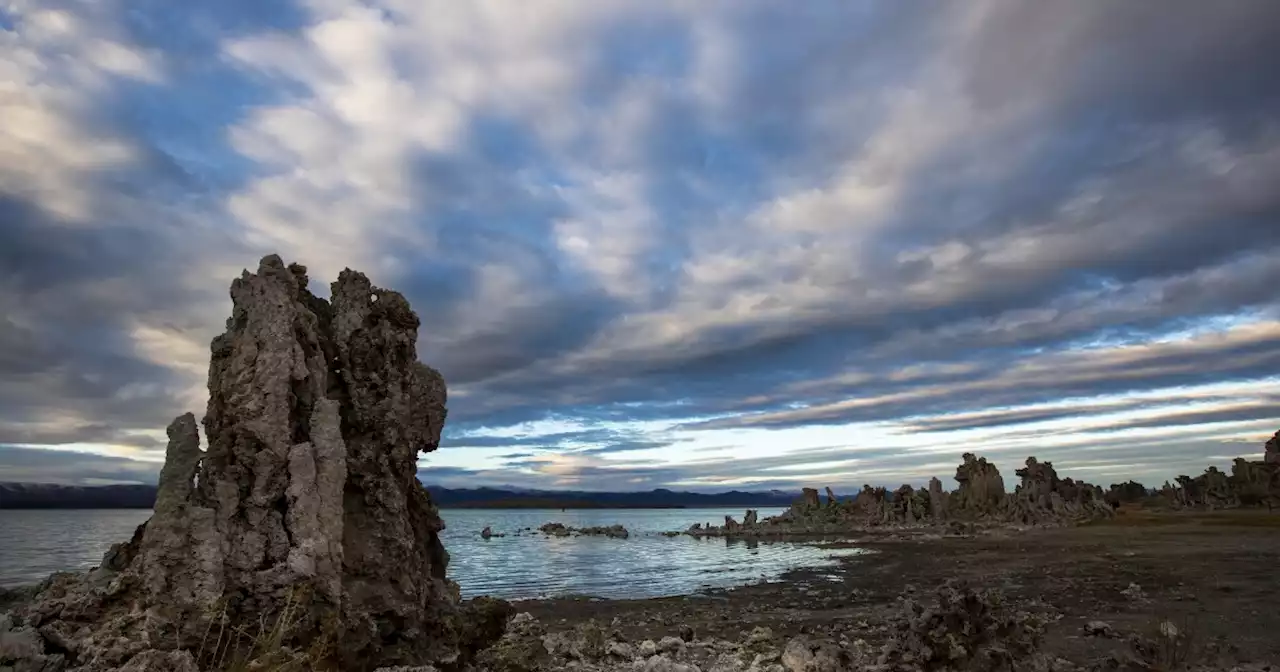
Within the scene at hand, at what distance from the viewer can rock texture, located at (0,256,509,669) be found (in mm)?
8617

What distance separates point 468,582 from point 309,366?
30.6 meters

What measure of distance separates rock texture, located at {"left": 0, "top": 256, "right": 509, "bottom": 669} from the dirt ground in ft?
32.0

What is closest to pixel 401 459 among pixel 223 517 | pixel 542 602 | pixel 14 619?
pixel 223 517

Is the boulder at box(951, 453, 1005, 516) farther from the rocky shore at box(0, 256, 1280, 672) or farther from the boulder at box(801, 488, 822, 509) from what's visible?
the rocky shore at box(0, 256, 1280, 672)

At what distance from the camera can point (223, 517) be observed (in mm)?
9500

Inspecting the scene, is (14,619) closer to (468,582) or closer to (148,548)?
(148,548)

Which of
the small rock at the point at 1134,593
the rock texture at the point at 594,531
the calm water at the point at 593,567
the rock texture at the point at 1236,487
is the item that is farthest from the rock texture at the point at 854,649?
the rock texture at the point at 1236,487

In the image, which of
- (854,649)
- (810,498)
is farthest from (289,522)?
(810,498)

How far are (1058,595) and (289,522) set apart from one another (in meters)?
22.6

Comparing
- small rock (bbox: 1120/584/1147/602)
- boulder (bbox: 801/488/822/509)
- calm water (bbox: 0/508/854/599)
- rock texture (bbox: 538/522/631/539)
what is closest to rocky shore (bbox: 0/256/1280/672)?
small rock (bbox: 1120/584/1147/602)

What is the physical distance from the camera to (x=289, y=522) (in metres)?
9.73

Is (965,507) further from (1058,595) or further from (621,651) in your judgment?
(621,651)

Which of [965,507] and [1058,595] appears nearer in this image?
[1058,595]

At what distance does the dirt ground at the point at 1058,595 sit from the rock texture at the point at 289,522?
9.74 meters
